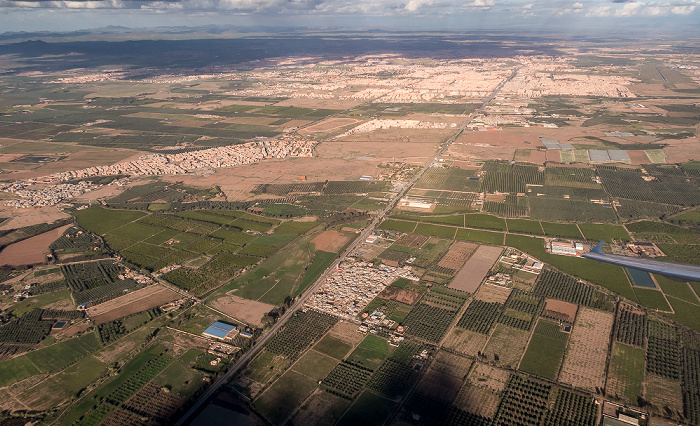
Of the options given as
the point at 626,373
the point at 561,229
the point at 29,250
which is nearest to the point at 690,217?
the point at 561,229

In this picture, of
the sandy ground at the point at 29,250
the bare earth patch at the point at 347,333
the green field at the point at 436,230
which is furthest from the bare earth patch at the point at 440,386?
the sandy ground at the point at 29,250

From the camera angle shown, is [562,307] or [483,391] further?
[562,307]

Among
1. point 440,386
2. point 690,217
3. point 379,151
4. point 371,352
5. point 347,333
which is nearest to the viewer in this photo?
point 440,386

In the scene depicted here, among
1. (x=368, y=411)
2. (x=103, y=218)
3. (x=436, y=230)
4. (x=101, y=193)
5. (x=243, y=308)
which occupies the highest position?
(x=436, y=230)

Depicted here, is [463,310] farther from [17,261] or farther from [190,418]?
[17,261]

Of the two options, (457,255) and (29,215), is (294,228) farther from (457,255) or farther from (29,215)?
(29,215)

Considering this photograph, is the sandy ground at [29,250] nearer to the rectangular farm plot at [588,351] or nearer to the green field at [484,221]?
the green field at [484,221]

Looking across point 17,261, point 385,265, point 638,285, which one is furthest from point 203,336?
point 638,285
